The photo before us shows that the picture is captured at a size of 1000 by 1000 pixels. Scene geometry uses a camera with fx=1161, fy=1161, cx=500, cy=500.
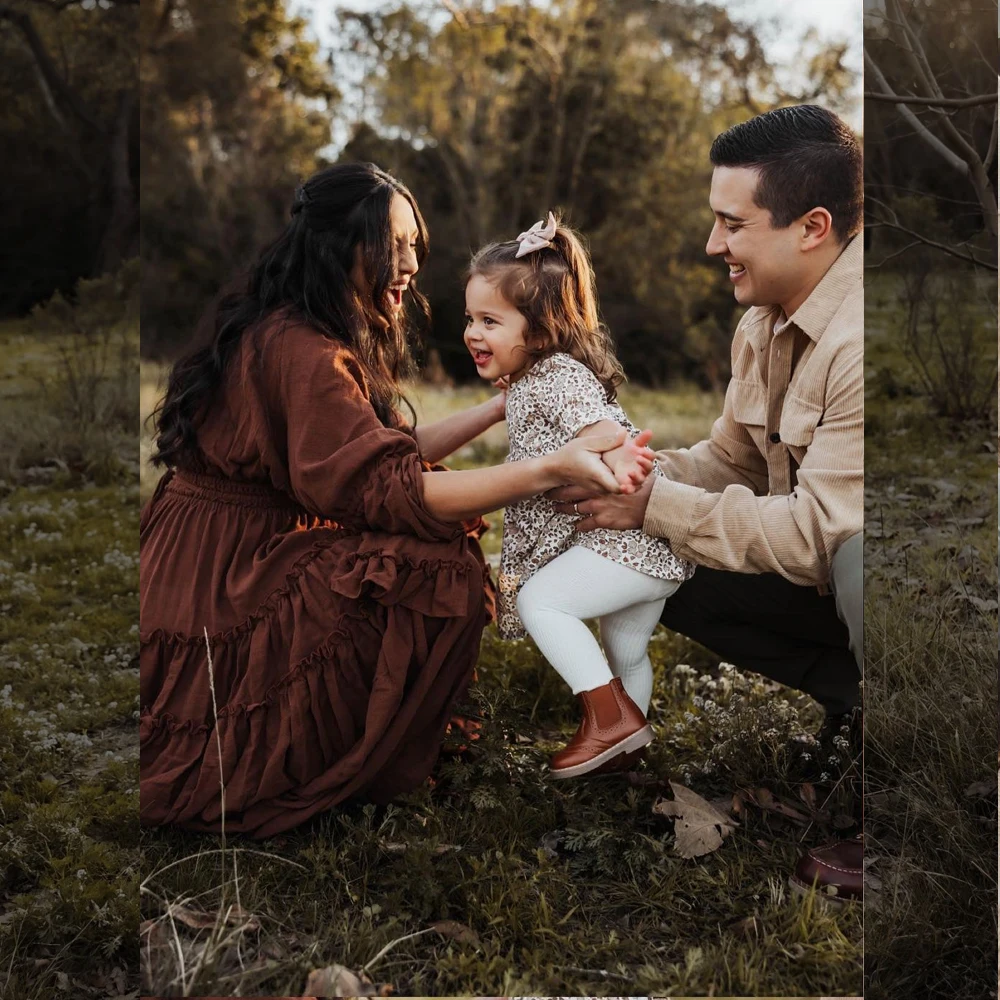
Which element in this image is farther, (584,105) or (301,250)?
(584,105)

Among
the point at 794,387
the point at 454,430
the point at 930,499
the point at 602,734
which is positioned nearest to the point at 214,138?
the point at 454,430

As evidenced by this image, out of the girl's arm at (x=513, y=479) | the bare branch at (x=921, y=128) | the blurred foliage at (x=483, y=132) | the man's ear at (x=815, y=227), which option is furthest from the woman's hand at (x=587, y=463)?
the blurred foliage at (x=483, y=132)

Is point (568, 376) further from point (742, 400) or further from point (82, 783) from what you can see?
point (82, 783)

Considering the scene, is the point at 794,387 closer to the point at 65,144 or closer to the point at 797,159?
the point at 797,159

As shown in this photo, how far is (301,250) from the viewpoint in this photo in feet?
8.14

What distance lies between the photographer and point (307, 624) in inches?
90.5

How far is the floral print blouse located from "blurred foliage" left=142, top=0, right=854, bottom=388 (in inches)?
295

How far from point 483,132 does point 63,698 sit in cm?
1042

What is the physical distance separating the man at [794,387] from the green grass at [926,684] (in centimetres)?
10

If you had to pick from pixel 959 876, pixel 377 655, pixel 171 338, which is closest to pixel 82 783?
pixel 377 655

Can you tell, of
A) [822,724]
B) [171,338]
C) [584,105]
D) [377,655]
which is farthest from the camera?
[584,105]

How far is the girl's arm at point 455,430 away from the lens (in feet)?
9.20

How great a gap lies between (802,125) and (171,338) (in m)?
8.72

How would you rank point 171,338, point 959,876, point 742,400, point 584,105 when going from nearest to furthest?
1. point 959,876
2. point 742,400
3. point 171,338
4. point 584,105
